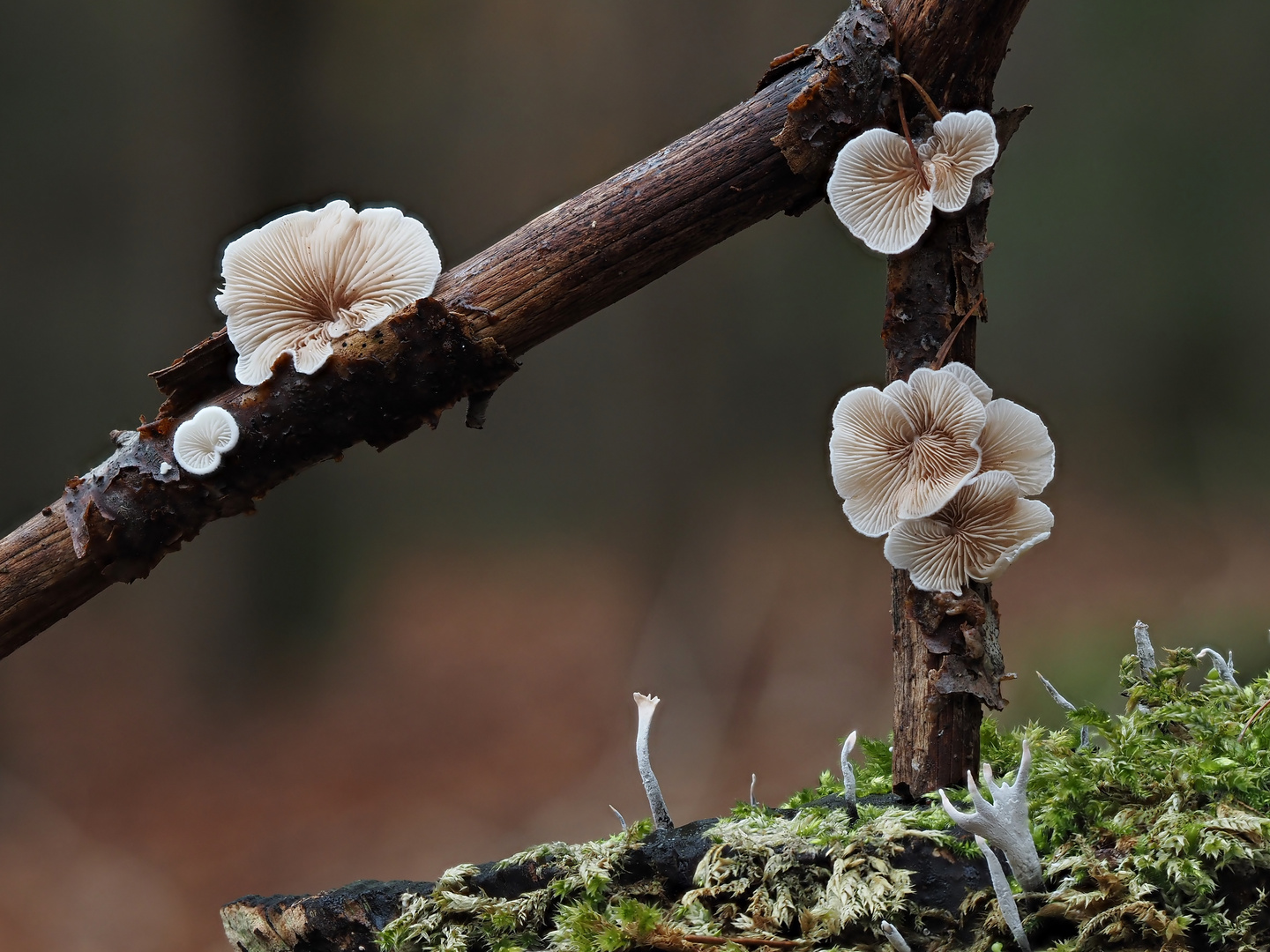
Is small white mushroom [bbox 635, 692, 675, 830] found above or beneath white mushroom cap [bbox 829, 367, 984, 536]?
beneath

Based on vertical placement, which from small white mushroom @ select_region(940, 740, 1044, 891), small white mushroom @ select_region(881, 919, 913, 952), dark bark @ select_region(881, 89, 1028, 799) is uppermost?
dark bark @ select_region(881, 89, 1028, 799)

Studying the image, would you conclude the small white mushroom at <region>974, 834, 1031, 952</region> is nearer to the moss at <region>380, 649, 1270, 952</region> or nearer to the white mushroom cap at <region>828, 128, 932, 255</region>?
the moss at <region>380, 649, 1270, 952</region>

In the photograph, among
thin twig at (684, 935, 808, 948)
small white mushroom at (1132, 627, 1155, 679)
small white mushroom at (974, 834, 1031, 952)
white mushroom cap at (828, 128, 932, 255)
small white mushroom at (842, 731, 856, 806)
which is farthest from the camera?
small white mushroom at (1132, 627, 1155, 679)

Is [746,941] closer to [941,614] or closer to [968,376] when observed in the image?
[941,614]

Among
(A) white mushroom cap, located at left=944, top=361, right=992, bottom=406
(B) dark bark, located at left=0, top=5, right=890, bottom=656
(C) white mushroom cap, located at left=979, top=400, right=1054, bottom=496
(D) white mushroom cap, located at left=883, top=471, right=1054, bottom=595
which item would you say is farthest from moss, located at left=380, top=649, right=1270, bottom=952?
(B) dark bark, located at left=0, top=5, right=890, bottom=656

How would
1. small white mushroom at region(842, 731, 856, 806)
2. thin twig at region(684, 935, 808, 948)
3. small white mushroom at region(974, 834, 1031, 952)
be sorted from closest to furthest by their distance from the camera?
small white mushroom at region(974, 834, 1031, 952)
thin twig at region(684, 935, 808, 948)
small white mushroom at region(842, 731, 856, 806)

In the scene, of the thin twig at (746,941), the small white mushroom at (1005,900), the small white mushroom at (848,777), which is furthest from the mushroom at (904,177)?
the thin twig at (746,941)

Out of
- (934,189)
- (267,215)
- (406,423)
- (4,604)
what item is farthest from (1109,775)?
(267,215)

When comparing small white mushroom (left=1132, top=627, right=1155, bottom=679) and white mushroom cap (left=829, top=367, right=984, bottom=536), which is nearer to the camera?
white mushroom cap (left=829, top=367, right=984, bottom=536)

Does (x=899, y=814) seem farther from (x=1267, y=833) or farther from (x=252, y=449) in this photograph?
(x=252, y=449)
